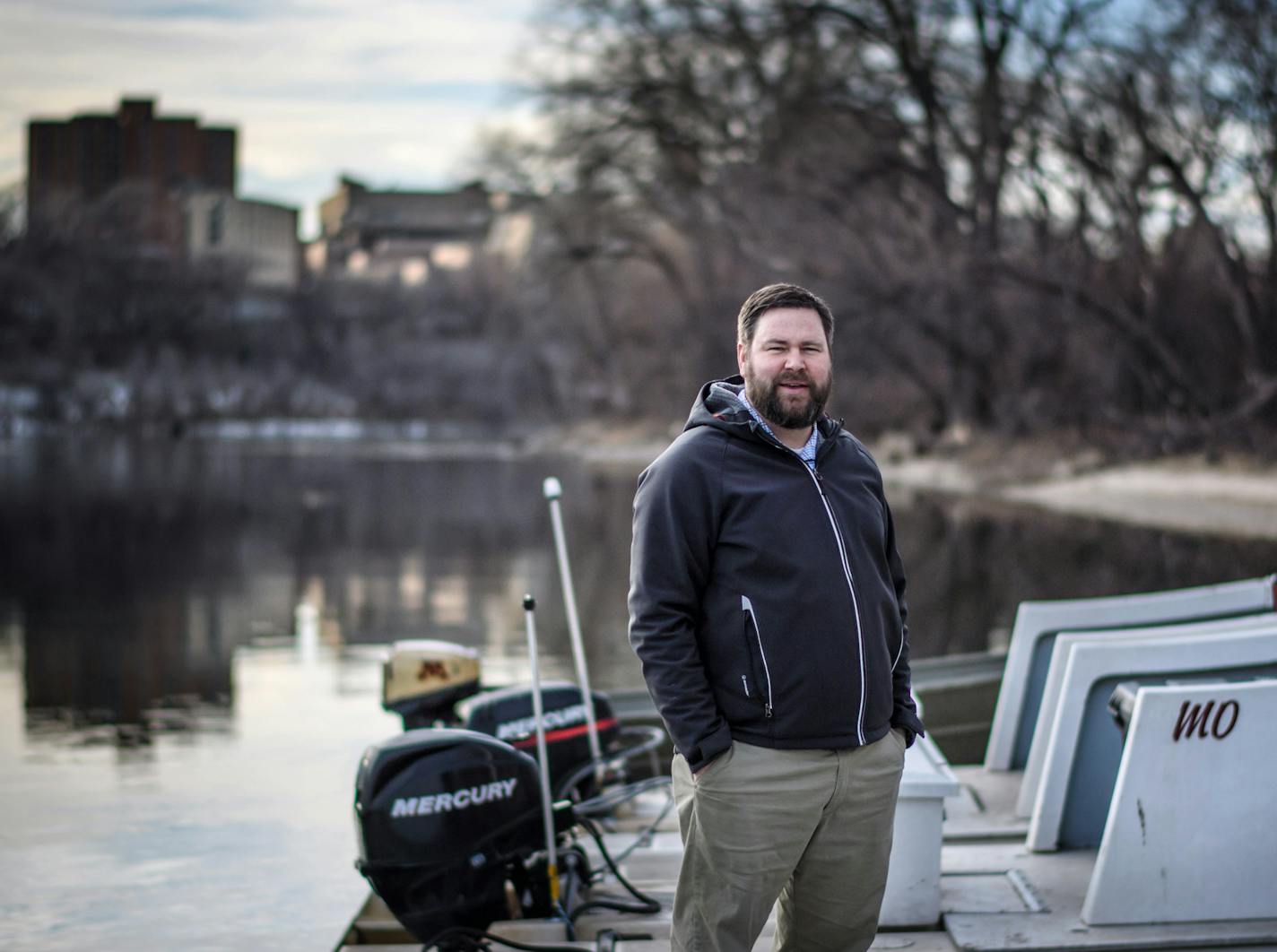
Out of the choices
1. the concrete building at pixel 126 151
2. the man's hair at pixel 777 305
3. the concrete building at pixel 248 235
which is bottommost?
the man's hair at pixel 777 305

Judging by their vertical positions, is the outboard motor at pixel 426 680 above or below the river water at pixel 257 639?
above

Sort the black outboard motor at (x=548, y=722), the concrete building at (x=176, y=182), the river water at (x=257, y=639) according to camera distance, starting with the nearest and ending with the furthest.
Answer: the black outboard motor at (x=548, y=722) < the river water at (x=257, y=639) < the concrete building at (x=176, y=182)

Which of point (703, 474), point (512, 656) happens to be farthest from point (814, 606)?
point (512, 656)

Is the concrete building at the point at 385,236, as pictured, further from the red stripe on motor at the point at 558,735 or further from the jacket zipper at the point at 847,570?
the jacket zipper at the point at 847,570

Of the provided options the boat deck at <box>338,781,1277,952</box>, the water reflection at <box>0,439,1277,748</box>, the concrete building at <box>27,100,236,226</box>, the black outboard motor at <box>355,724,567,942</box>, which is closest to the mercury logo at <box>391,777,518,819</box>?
the black outboard motor at <box>355,724,567,942</box>

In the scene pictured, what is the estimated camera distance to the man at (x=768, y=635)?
322 centimetres

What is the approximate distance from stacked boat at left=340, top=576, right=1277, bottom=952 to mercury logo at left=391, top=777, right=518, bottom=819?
0.17 feet

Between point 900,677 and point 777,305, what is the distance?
92 cm

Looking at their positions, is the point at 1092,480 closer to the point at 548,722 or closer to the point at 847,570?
the point at 548,722

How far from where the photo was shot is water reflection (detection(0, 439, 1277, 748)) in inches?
488

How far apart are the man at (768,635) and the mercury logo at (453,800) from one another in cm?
145

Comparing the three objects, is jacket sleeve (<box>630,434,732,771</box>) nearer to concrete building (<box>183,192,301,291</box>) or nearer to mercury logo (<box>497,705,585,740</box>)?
mercury logo (<box>497,705,585,740</box>)

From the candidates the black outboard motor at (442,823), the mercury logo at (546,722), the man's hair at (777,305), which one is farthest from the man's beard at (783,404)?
the mercury logo at (546,722)

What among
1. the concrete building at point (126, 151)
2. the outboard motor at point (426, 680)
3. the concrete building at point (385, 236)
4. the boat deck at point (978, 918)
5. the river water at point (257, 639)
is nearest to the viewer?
the boat deck at point (978, 918)
